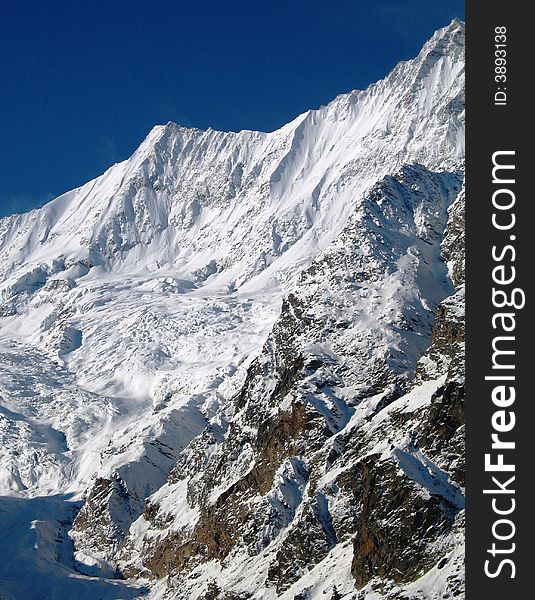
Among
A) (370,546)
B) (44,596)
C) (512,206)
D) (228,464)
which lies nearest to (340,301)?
(228,464)

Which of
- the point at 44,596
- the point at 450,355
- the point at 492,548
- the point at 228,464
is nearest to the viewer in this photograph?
the point at 492,548

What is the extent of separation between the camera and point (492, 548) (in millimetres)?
30828

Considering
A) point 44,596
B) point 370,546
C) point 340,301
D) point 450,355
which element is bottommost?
point 370,546

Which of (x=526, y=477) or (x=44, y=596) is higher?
(x=44, y=596)

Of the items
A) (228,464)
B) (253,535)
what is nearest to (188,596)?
(253,535)

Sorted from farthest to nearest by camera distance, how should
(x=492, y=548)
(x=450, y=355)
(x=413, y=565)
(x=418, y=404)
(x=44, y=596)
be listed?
(x=44, y=596) < (x=450, y=355) < (x=418, y=404) < (x=413, y=565) < (x=492, y=548)

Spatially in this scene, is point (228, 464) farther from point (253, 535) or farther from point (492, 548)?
point (492, 548)

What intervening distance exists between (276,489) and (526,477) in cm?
11448

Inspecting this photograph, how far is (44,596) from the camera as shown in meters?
187

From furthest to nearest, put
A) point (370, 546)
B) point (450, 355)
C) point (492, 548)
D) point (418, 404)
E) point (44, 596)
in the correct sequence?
point (44, 596)
point (450, 355)
point (418, 404)
point (370, 546)
point (492, 548)

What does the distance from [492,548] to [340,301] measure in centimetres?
16354

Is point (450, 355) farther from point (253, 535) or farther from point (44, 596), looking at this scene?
point (44, 596)

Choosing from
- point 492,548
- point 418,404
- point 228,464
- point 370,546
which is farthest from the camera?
point 228,464

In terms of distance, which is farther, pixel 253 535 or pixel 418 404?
pixel 253 535
